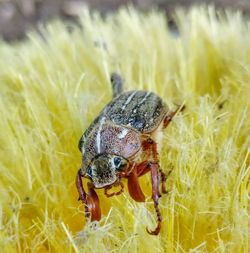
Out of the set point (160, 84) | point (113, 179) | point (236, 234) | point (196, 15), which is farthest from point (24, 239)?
point (196, 15)

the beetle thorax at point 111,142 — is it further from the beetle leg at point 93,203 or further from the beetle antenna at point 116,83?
the beetle antenna at point 116,83

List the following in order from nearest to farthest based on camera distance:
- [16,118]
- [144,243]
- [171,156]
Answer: [144,243]
[171,156]
[16,118]

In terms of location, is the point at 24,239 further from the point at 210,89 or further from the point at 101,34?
the point at 101,34

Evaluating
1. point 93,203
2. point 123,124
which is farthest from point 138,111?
point 93,203

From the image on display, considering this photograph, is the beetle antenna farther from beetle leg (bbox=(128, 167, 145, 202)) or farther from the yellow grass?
beetle leg (bbox=(128, 167, 145, 202))

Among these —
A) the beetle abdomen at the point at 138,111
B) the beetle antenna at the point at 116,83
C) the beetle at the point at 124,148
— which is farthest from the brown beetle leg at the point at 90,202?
the beetle antenna at the point at 116,83

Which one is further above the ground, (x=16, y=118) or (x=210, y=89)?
(x=16, y=118)

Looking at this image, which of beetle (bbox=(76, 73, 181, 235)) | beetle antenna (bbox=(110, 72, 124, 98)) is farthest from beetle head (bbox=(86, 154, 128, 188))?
beetle antenna (bbox=(110, 72, 124, 98))

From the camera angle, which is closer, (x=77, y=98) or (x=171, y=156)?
(x=171, y=156)

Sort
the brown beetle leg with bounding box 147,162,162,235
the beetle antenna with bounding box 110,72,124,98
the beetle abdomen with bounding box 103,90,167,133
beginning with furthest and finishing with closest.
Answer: the beetle antenna with bounding box 110,72,124,98
the beetle abdomen with bounding box 103,90,167,133
the brown beetle leg with bounding box 147,162,162,235
